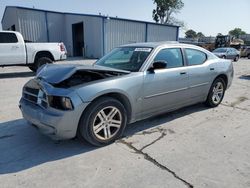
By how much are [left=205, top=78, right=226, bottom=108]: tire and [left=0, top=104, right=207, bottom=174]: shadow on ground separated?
168 centimetres

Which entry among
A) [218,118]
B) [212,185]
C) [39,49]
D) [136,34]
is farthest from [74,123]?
[136,34]

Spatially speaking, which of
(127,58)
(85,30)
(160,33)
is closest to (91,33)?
(85,30)

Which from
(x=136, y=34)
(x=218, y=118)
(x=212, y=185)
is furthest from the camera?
(x=136, y=34)

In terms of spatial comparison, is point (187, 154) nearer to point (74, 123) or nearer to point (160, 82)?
point (160, 82)

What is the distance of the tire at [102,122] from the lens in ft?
10.8

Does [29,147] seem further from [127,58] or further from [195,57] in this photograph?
[195,57]

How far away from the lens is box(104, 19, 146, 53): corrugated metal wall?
2050 centimetres

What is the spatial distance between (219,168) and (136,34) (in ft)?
68.0

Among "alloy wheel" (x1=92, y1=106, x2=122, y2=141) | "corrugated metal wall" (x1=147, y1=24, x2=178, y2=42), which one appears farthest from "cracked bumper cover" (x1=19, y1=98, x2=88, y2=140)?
"corrugated metal wall" (x1=147, y1=24, x2=178, y2=42)

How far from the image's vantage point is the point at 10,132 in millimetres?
4078

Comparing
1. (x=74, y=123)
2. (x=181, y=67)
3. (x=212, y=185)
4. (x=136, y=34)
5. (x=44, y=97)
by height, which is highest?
(x=136, y=34)

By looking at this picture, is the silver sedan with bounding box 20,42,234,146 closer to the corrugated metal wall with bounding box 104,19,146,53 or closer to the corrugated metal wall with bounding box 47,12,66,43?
the corrugated metal wall with bounding box 104,19,146,53

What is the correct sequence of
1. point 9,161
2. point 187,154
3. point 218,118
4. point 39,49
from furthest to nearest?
point 39,49 → point 218,118 → point 187,154 → point 9,161

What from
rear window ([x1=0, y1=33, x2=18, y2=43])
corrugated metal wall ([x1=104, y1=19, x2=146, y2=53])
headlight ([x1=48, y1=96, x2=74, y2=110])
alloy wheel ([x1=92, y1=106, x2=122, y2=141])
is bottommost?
alloy wheel ([x1=92, y1=106, x2=122, y2=141])
